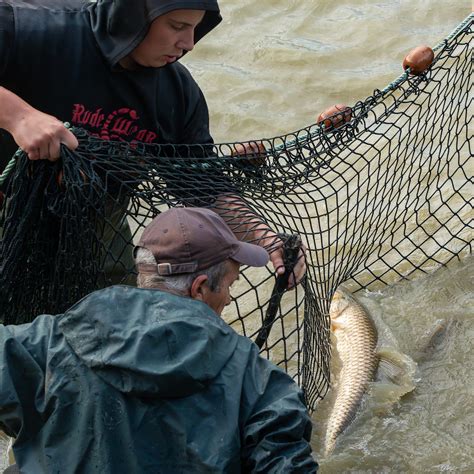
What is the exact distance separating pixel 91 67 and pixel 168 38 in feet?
1.37

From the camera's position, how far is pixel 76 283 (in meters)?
4.27

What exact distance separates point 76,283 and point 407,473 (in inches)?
80.3

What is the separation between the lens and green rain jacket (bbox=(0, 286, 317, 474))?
2.78 meters

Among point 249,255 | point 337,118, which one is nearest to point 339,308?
point 337,118

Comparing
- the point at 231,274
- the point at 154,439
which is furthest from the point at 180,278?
the point at 154,439

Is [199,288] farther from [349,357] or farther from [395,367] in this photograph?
[395,367]

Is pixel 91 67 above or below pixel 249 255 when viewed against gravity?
above

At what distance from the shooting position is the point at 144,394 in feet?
9.09

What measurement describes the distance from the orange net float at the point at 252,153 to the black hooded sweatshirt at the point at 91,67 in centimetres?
40

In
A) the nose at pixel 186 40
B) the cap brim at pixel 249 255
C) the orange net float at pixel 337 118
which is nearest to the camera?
the cap brim at pixel 249 255

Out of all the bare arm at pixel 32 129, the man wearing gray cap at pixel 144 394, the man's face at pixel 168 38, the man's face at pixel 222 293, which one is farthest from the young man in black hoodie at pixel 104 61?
the man wearing gray cap at pixel 144 394

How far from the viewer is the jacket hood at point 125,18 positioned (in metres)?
4.12

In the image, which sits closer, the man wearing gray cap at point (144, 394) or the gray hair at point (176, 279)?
the man wearing gray cap at point (144, 394)

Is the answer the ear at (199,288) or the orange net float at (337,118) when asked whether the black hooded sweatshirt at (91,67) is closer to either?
the orange net float at (337,118)
